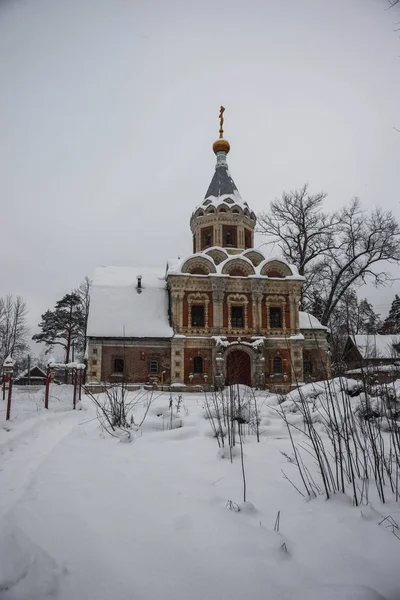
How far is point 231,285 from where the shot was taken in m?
24.4

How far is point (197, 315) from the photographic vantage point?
2406 centimetres

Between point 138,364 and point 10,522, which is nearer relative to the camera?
point 10,522

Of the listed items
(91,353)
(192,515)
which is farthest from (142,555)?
(91,353)

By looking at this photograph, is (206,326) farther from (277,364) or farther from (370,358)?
(370,358)

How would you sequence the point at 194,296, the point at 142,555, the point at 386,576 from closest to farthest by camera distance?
1. the point at 386,576
2. the point at 142,555
3. the point at 194,296

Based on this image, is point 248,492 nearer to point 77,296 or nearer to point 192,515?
point 192,515

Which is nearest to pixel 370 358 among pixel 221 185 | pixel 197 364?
pixel 197 364

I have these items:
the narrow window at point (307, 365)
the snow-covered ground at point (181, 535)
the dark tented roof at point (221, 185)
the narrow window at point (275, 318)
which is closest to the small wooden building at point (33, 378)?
the narrow window at point (275, 318)

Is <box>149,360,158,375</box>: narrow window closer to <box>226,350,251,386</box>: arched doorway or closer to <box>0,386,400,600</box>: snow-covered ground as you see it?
<box>226,350,251,386</box>: arched doorway

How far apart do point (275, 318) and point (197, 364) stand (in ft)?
19.5

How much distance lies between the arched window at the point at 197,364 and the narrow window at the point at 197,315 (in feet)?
7.01

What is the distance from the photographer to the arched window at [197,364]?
75.9 ft

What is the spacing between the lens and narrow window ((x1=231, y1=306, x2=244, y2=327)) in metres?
24.2

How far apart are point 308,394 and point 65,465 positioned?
21.3ft
